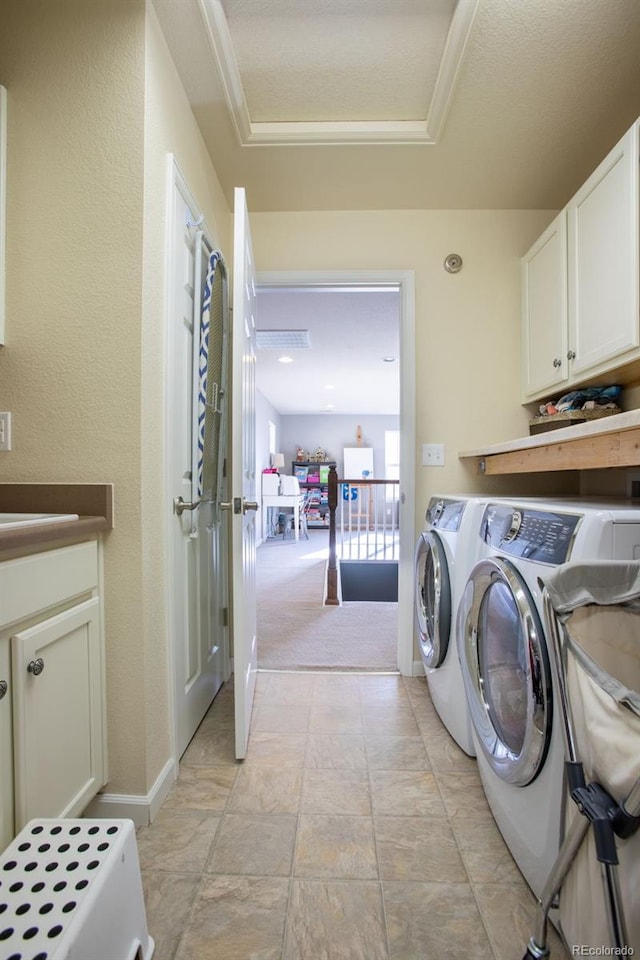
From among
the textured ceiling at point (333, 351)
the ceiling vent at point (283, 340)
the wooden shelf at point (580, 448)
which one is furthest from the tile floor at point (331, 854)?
the ceiling vent at point (283, 340)

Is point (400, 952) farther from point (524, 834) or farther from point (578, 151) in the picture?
Result: point (578, 151)

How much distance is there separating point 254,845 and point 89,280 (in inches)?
63.7

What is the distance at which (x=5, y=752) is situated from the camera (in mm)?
818

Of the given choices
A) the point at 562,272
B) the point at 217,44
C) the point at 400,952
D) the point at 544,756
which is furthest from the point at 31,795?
the point at 562,272

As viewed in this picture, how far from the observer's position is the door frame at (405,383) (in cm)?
211

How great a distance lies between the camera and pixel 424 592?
188cm

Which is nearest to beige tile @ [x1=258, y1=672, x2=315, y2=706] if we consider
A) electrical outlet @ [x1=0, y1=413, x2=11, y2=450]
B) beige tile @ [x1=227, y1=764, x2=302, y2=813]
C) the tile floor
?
the tile floor

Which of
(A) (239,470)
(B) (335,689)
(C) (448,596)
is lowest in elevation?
(B) (335,689)

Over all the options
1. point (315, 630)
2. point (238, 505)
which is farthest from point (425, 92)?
point (315, 630)

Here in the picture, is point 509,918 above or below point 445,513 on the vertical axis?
below

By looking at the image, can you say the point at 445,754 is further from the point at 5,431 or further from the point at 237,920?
the point at 5,431

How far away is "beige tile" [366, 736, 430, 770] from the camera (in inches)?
57.4

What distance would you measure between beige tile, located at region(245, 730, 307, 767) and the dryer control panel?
1027 millimetres

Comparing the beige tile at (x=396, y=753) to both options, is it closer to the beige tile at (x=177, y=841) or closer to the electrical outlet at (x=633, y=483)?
the beige tile at (x=177, y=841)
